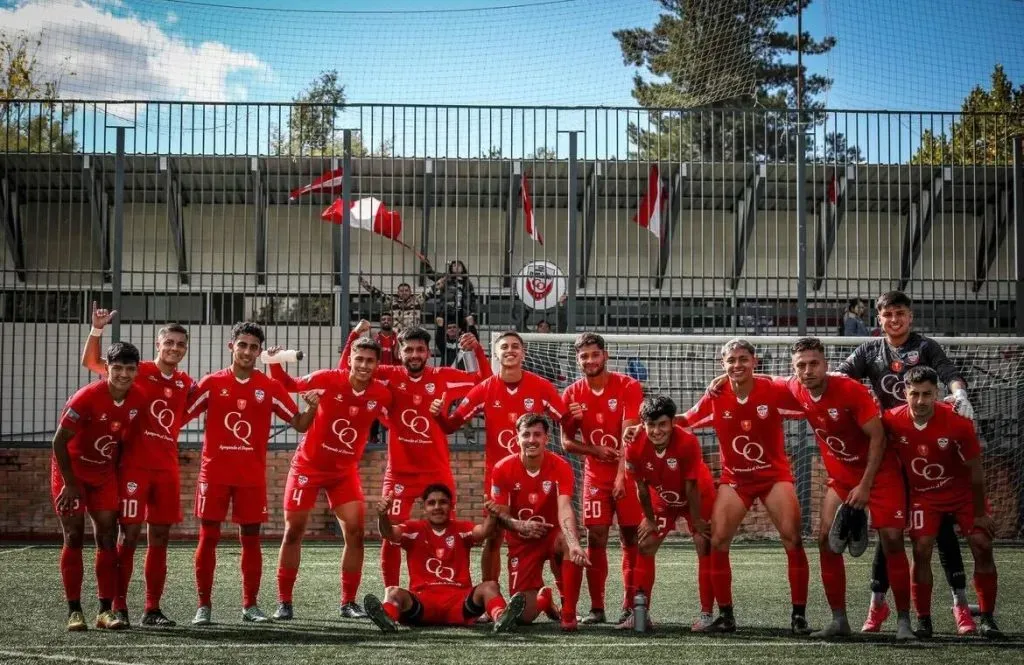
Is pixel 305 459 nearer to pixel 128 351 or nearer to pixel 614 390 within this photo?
pixel 128 351

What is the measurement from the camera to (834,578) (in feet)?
25.1

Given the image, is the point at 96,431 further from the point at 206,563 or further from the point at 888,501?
the point at 888,501

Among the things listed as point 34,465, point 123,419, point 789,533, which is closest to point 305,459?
point 123,419

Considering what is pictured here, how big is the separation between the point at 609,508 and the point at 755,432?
4.36 ft

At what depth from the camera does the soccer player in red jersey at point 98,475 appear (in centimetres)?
761

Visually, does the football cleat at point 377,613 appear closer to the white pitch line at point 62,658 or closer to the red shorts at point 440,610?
the red shorts at point 440,610

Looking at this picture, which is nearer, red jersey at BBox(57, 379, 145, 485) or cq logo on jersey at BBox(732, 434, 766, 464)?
red jersey at BBox(57, 379, 145, 485)

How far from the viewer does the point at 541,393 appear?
9.07 meters

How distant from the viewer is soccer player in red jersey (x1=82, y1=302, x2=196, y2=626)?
309 inches

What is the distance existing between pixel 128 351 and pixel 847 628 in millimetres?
5321

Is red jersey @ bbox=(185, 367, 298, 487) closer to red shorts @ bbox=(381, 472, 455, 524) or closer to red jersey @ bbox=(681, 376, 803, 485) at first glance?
red shorts @ bbox=(381, 472, 455, 524)

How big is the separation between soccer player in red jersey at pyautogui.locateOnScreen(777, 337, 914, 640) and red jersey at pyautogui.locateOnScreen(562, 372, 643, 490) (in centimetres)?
138

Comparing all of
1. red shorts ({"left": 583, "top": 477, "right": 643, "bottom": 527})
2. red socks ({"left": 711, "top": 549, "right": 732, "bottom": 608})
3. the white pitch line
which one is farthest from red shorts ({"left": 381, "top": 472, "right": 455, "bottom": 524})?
the white pitch line

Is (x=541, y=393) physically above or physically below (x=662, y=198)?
below
